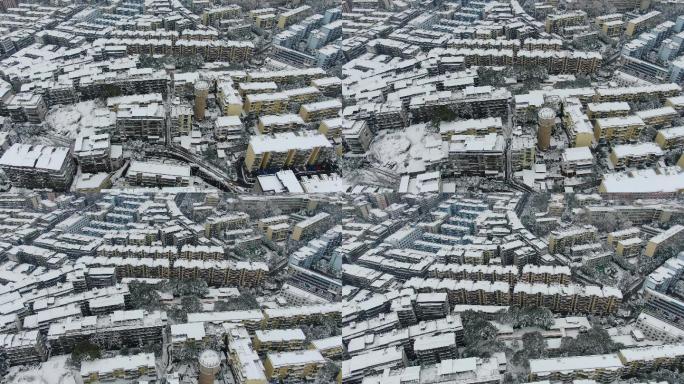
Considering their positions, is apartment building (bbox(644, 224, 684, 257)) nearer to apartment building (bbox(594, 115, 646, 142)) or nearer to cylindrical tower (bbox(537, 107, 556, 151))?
apartment building (bbox(594, 115, 646, 142))

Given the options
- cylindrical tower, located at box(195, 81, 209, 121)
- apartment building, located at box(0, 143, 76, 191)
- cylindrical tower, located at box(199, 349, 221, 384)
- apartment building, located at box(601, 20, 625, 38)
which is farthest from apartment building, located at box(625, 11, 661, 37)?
cylindrical tower, located at box(199, 349, 221, 384)

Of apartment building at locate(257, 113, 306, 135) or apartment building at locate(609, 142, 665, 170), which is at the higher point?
apartment building at locate(257, 113, 306, 135)

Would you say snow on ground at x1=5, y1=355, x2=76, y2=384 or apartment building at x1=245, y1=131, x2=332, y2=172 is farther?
apartment building at x1=245, y1=131, x2=332, y2=172

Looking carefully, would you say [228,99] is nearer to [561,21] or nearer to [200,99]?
[200,99]

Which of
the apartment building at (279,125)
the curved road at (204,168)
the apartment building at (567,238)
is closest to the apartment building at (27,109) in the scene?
the curved road at (204,168)

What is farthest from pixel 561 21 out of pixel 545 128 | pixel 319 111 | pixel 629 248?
pixel 629 248
